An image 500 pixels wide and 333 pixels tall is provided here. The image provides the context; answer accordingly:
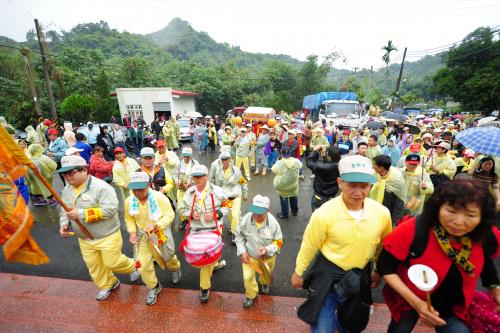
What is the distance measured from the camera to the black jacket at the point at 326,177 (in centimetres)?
400

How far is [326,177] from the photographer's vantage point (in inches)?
160

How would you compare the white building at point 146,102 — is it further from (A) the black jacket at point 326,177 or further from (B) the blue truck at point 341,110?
(A) the black jacket at point 326,177

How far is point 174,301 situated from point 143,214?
49.6 inches

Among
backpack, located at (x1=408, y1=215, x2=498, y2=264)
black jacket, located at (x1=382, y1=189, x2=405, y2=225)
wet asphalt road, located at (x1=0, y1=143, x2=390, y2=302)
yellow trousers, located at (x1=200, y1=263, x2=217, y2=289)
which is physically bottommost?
wet asphalt road, located at (x1=0, y1=143, x2=390, y2=302)

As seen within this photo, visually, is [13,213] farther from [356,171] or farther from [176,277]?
[356,171]

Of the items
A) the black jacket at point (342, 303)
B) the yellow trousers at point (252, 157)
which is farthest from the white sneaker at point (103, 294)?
the yellow trousers at point (252, 157)

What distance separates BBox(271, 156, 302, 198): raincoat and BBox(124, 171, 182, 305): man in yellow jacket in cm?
257

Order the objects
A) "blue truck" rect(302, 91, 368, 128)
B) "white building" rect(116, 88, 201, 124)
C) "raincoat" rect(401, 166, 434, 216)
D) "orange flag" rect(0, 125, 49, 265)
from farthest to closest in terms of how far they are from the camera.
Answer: "white building" rect(116, 88, 201, 124) → "blue truck" rect(302, 91, 368, 128) → "raincoat" rect(401, 166, 434, 216) → "orange flag" rect(0, 125, 49, 265)

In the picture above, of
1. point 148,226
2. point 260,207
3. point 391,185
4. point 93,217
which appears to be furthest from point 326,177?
point 93,217

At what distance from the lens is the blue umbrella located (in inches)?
122

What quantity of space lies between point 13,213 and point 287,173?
13.7ft

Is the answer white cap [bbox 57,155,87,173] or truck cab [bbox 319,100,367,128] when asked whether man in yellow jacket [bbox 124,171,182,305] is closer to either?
white cap [bbox 57,155,87,173]

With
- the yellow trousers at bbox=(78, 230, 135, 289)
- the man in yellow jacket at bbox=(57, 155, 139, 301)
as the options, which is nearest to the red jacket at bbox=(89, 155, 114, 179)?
the man in yellow jacket at bbox=(57, 155, 139, 301)

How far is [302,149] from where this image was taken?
998 centimetres
